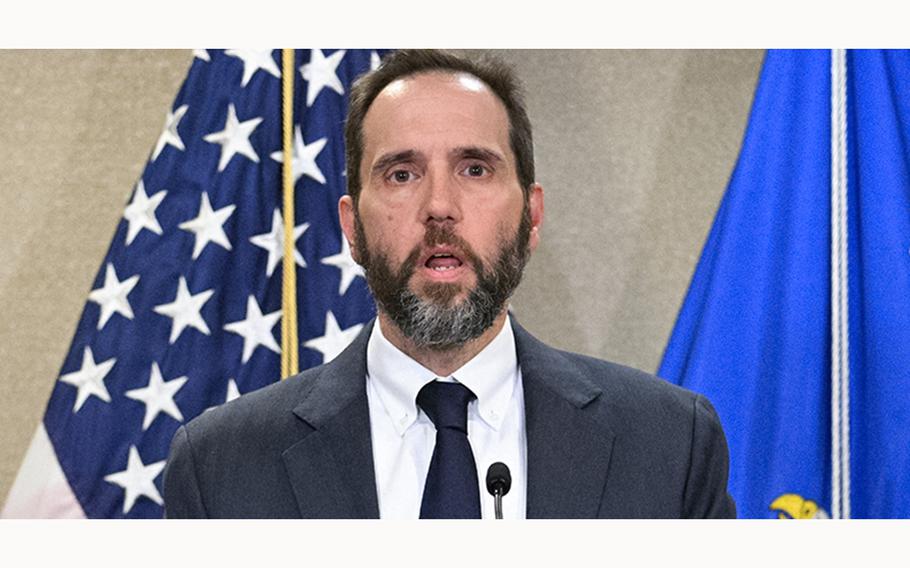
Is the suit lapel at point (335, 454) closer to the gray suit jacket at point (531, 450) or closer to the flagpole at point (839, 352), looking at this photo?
the gray suit jacket at point (531, 450)

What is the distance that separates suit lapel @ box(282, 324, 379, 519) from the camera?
1.46 metres

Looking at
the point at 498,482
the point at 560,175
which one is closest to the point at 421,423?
the point at 498,482

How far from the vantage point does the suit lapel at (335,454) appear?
146 centimetres

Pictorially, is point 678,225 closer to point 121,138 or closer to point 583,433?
point 583,433

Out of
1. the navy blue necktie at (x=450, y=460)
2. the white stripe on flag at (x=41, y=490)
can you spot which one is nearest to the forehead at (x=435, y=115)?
the navy blue necktie at (x=450, y=460)

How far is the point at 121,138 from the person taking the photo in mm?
2539

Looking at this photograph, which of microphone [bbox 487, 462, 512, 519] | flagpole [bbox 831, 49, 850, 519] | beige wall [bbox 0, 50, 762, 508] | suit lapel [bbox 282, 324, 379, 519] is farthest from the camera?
beige wall [bbox 0, 50, 762, 508]

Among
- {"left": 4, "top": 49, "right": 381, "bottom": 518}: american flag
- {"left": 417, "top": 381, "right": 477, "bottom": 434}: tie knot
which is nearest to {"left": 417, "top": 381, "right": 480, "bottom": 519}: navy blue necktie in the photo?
{"left": 417, "top": 381, "right": 477, "bottom": 434}: tie knot

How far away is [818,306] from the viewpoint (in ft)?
7.63

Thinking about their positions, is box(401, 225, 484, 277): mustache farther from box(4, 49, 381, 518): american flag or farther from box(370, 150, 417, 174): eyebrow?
box(4, 49, 381, 518): american flag

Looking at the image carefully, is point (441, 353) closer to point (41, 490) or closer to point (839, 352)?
point (839, 352)

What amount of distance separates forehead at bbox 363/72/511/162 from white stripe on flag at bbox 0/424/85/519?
122cm

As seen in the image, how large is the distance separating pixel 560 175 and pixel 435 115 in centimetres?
98

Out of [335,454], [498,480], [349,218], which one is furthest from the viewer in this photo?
[349,218]
